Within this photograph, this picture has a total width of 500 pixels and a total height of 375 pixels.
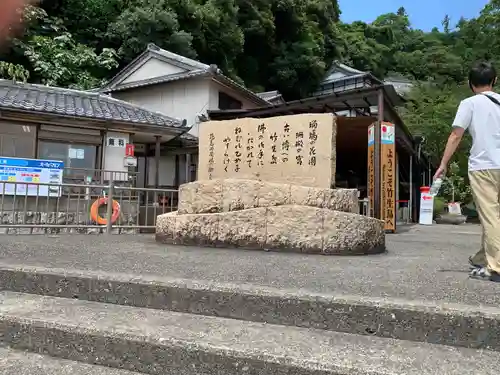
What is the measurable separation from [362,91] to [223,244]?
264 inches

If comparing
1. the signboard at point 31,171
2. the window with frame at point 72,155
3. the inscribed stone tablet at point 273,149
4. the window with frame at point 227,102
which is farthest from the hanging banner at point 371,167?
the window with frame at point 227,102

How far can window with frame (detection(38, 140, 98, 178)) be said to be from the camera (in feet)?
38.1

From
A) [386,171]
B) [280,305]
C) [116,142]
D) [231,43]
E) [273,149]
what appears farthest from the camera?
[231,43]

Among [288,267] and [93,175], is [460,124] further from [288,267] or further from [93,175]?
[93,175]

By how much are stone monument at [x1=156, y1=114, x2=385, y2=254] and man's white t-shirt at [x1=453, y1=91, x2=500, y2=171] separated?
6.45 ft

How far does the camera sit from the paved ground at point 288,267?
3.11m

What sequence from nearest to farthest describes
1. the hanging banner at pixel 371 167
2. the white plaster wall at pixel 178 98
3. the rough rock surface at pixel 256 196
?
the rough rock surface at pixel 256 196
the hanging banner at pixel 371 167
the white plaster wall at pixel 178 98

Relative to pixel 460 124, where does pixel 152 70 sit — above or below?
above

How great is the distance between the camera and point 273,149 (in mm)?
6227

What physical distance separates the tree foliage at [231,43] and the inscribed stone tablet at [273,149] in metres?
9.98

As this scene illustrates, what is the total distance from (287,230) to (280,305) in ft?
9.02

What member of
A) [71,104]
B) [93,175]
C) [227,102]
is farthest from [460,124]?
[227,102]

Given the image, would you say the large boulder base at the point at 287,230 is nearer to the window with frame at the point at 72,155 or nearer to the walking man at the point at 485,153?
the walking man at the point at 485,153

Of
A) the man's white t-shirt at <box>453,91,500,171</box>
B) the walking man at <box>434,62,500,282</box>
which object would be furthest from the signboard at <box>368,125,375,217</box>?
the man's white t-shirt at <box>453,91,500,171</box>
